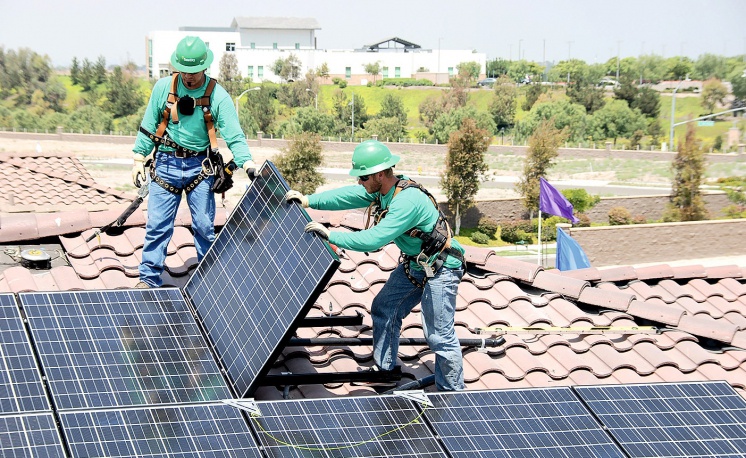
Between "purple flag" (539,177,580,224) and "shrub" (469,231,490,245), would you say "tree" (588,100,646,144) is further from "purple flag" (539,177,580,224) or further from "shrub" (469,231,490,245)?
"purple flag" (539,177,580,224)

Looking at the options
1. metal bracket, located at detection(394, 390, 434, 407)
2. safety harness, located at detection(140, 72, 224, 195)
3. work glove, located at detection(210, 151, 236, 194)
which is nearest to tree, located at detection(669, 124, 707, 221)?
work glove, located at detection(210, 151, 236, 194)

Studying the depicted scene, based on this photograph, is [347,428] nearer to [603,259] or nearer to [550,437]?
[550,437]

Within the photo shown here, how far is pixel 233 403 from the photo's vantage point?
6.39 m

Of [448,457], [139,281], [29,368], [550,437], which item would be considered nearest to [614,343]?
[550,437]

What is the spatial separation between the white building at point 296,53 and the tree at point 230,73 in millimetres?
2672

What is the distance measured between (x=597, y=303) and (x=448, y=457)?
17.4 ft

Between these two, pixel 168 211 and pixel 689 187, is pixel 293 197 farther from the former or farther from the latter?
pixel 689 187

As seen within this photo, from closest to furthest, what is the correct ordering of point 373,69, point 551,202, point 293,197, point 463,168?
1. point 293,197
2. point 551,202
3. point 463,168
4. point 373,69

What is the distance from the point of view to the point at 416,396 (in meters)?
6.75

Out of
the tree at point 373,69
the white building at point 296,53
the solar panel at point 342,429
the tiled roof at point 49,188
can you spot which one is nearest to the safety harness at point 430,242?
the solar panel at point 342,429

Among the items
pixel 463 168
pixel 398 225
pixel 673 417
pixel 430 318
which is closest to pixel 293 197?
pixel 398 225

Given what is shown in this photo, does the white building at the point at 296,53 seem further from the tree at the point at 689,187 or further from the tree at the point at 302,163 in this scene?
the tree at the point at 689,187

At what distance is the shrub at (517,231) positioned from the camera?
55.5 metres

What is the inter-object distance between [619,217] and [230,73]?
80.2 meters
